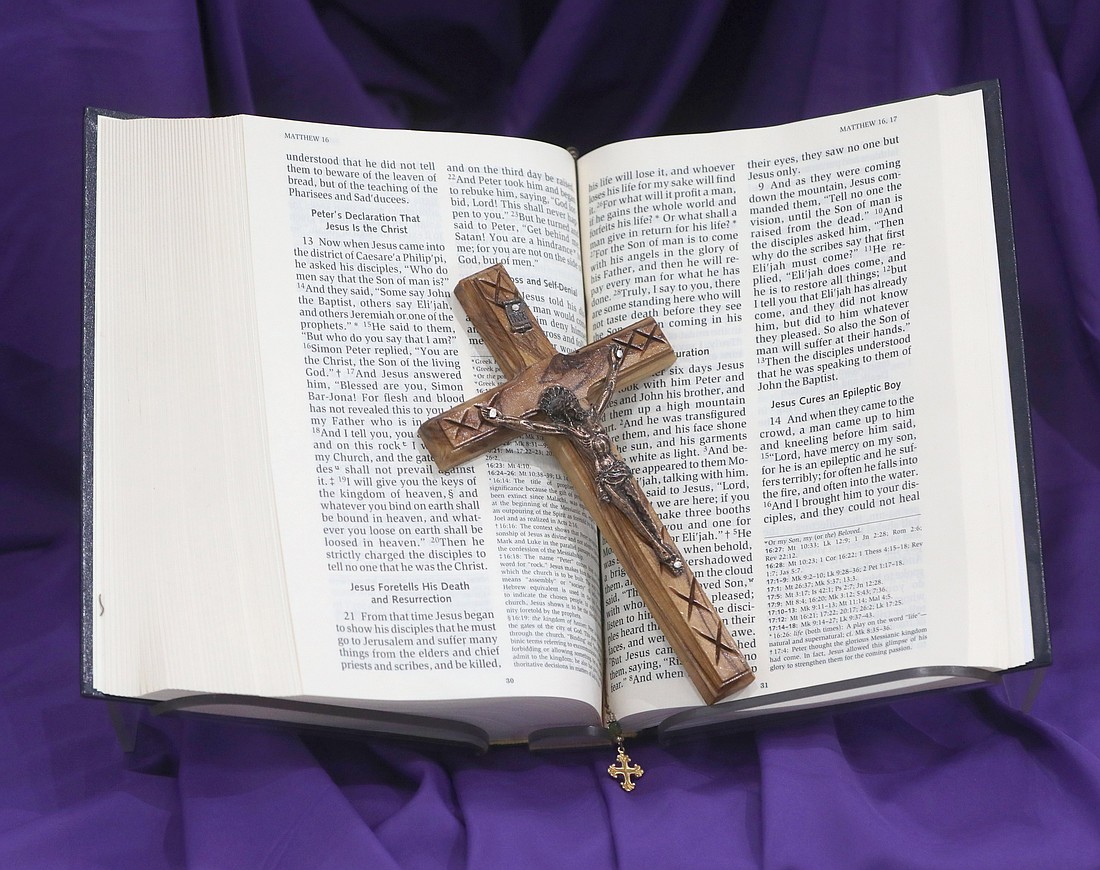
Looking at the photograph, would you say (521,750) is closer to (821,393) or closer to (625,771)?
(625,771)

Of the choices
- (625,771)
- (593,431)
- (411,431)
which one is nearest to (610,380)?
(593,431)

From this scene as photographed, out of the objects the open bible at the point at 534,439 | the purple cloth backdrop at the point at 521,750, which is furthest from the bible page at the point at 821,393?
the purple cloth backdrop at the point at 521,750

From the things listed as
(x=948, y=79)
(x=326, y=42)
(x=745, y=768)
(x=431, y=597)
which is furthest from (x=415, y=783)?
(x=948, y=79)

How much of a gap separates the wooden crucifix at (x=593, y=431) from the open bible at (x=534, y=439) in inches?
1.2

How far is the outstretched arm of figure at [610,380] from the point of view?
4.17ft

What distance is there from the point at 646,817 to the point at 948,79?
0.84m

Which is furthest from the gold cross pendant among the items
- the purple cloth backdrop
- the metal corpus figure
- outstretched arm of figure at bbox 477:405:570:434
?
outstretched arm of figure at bbox 477:405:570:434

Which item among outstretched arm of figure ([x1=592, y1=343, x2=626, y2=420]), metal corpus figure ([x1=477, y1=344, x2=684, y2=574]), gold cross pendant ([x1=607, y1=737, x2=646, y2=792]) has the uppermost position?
outstretched arm of figure ([x1=592, y1=343, x2=626, y2=420])

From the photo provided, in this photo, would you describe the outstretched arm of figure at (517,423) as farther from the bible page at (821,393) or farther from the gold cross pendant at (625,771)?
the gold cross pendant at (625,771)

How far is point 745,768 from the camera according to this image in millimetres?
1266

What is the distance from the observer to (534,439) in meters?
1.29

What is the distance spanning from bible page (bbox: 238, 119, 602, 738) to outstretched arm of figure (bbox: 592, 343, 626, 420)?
66 millimetres

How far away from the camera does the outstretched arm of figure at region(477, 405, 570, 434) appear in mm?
1233

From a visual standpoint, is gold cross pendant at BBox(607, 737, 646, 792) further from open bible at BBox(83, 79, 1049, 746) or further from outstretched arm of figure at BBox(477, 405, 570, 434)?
outstretched arm of figure at BBox(477, 405, 570, 434)
